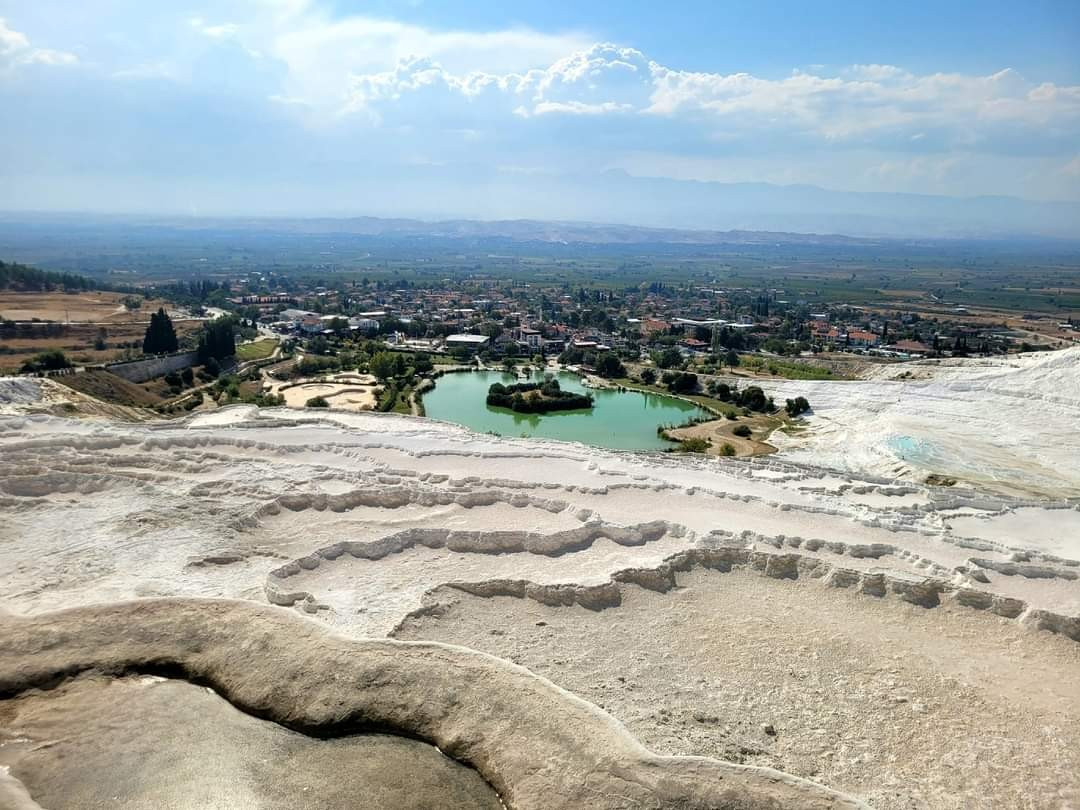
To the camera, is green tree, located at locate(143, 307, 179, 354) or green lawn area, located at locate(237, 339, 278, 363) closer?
green tree, located at locate(143, 307, 179, 354)

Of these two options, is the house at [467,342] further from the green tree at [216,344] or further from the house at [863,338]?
the house at [863,338]

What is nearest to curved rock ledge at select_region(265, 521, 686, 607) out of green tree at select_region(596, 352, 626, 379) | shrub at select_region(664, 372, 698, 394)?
shrub at select_region(664, 372, 698, 394)

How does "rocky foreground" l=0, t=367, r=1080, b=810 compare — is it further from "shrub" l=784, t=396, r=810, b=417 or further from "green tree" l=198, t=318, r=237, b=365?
"green tree" l=198, t=318, r=237, b=365

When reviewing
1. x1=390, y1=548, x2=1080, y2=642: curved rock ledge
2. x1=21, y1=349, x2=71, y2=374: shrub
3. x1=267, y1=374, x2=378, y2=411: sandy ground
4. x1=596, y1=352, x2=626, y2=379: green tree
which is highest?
x1=21, y1=349, x2=71, y2=374: shrub

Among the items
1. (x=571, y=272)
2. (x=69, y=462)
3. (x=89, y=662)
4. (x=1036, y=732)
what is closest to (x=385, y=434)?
(x=69, y=462)

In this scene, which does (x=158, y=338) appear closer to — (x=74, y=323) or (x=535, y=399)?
(x=74, y=323)

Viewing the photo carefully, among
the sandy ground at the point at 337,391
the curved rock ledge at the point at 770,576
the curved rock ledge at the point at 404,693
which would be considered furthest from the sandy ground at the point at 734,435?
the curved rock ledge at the point at 404,693

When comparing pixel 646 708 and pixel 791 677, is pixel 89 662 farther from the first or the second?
pixel 791 677
